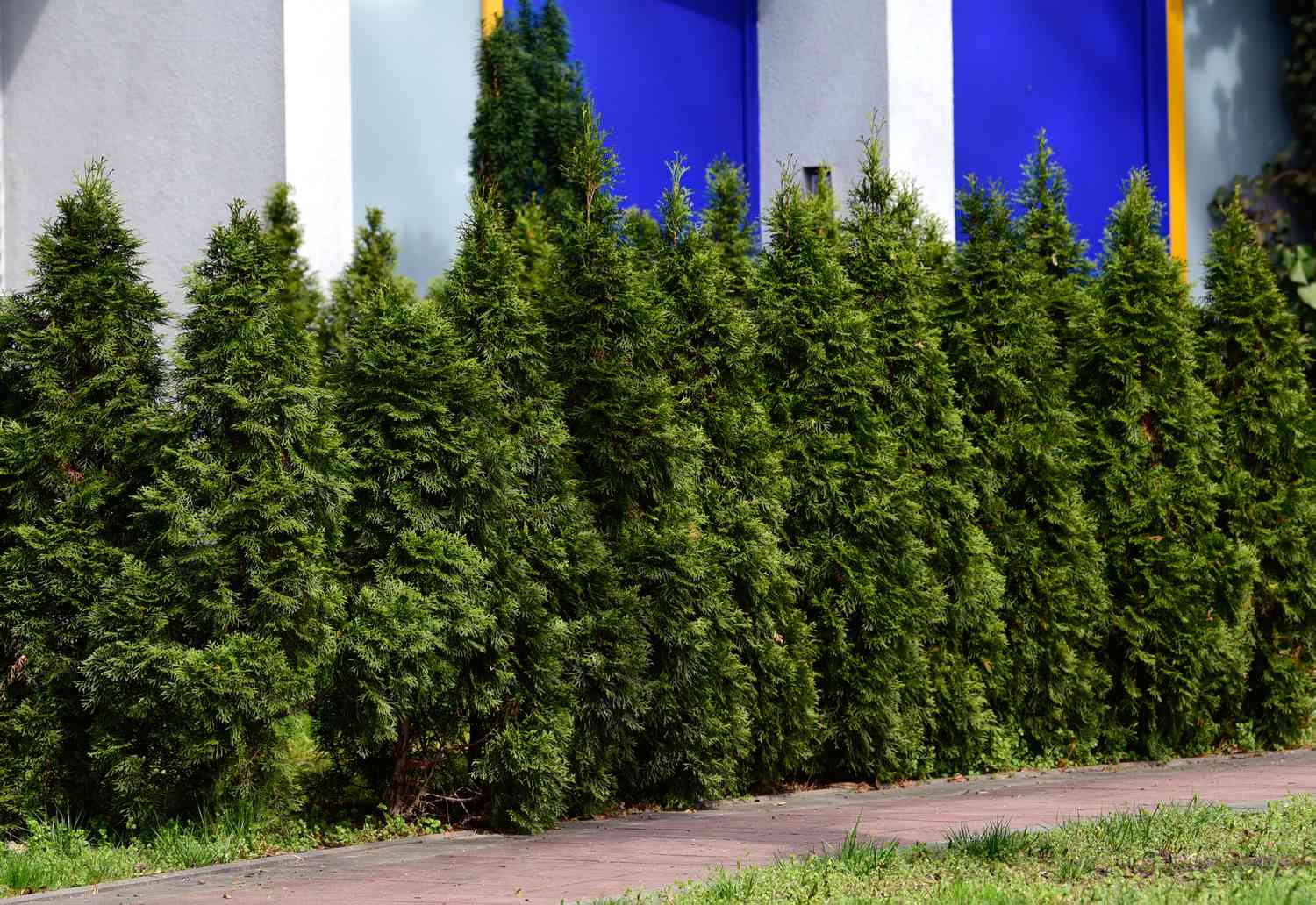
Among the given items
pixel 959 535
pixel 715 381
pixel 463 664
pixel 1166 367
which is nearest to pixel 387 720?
pixel 463 664

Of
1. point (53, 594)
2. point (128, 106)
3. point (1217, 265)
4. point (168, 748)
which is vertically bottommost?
point (168, 748)

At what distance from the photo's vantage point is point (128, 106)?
10.5 m

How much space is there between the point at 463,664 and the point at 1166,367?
5344mm

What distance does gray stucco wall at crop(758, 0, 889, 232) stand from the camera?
12172 millimetres

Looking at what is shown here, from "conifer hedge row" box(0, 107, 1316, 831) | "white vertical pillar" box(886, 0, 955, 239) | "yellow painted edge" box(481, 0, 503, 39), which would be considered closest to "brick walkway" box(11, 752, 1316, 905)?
"conifer hedge row" box(0, 107, 1316, 831)

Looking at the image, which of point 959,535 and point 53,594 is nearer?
point 53,594

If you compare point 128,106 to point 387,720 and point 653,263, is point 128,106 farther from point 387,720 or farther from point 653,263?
point 387,720

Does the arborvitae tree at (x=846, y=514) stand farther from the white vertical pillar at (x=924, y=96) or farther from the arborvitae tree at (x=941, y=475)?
the white vertical pillar at (x=924, y=96)

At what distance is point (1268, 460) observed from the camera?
10078 mm

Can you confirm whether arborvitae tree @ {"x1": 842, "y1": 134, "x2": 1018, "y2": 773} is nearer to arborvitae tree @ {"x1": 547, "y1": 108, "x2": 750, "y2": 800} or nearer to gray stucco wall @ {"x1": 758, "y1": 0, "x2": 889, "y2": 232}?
arborvitae tree @ {"x1": 547, "y1": 108, "x2": 750, "y2": 800}

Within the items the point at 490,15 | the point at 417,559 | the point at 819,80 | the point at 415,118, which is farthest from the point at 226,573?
the point at 819,80

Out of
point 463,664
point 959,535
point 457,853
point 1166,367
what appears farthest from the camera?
point 1166,367

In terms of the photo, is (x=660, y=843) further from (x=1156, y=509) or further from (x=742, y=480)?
(x=1156, y=509)

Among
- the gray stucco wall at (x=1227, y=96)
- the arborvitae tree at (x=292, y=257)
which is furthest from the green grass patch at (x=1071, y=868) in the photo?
the gray stucco wall at (x=1227, y=96)
